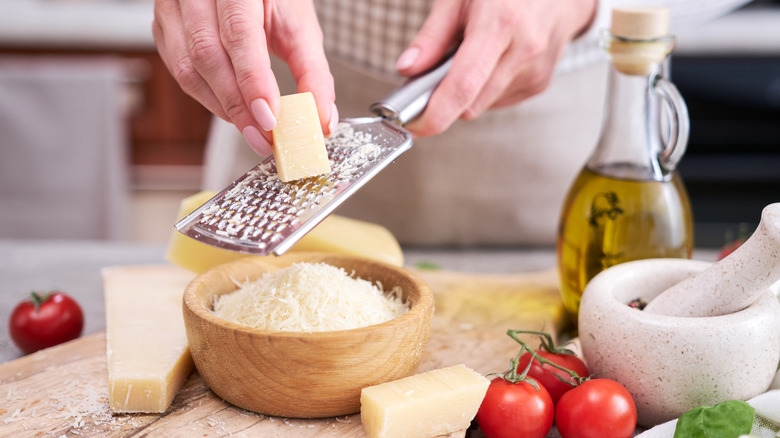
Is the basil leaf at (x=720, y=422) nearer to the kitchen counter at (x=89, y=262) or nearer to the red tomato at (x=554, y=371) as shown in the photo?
the red tomato at (x=554, y=371)

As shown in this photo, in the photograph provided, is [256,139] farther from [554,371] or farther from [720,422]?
[720,422]

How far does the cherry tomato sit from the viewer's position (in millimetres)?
1166

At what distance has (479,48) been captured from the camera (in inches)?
43.4

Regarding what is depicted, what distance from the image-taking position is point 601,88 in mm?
1873

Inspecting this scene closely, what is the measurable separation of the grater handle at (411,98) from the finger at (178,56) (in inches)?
9.1

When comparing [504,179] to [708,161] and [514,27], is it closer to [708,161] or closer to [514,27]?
[514,27]

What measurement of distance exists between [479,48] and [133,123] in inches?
111

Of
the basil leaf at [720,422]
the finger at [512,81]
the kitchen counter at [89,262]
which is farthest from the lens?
the kitchen counter at [89,262]

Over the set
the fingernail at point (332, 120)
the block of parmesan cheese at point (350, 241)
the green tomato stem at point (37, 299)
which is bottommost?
the green tomato stem at point (37, 299)

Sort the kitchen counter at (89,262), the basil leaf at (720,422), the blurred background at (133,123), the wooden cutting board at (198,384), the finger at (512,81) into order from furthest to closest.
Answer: the blurred background at (133,123), the kitchen counter at (89,262), the finger at (512,81), the wooden cutting board at (198,384), the basil leaf at (720,422)

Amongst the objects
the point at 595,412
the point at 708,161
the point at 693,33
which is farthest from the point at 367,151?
the point at 693,33

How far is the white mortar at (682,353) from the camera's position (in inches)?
33.2

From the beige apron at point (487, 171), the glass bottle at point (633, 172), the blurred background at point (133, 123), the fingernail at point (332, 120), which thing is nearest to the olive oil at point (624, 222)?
the glass bottle at point (633, 172)

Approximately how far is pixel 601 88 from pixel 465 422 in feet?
4.11
